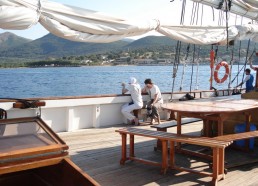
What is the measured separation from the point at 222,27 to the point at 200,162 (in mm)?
2658

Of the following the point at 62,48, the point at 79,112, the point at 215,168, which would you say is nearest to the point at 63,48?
the point at 62,48

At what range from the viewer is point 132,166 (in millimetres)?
4379

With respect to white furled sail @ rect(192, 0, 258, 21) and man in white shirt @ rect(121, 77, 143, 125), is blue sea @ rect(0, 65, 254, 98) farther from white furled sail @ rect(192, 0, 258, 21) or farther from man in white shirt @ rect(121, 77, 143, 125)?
man in white shirt @ rect(121, 77, 143, 125)

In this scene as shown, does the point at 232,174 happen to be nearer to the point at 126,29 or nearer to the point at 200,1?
the point at 126,29

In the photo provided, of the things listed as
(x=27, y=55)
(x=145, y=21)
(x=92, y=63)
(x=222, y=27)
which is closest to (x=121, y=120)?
(x=222, y=27)

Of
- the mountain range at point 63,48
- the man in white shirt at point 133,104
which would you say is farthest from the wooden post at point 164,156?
the mountain range at point 63,48

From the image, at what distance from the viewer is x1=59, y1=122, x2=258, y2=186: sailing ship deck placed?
3.82 meters

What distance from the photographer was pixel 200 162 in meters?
4.56

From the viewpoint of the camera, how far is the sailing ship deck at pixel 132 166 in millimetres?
3822

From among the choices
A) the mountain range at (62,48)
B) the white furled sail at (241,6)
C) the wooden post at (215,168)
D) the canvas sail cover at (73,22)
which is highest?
the mountain range at (62,48)

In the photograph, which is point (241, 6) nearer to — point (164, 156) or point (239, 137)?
point (239, 137)

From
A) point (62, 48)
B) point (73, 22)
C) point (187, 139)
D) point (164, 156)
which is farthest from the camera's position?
point (62, 48)

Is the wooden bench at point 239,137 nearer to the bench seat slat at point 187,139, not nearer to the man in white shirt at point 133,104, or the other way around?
the bench seat slat at point 187,139

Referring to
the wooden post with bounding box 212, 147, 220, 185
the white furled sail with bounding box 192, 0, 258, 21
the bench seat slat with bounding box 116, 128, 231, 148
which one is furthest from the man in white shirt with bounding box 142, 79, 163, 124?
the wooden post with bounding box 212, 147, 220, 185
